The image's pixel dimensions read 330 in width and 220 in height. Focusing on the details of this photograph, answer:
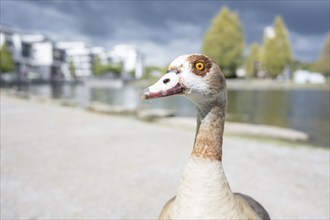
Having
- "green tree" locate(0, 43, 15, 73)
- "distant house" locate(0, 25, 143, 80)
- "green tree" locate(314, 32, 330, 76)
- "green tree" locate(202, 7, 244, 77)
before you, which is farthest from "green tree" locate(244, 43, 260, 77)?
"green tree" locate(0, 43, 15, 73)

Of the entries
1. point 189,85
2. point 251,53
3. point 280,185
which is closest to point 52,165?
point 280,185

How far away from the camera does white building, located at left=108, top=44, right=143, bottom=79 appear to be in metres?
123

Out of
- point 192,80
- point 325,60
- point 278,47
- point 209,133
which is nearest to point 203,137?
point 209,133

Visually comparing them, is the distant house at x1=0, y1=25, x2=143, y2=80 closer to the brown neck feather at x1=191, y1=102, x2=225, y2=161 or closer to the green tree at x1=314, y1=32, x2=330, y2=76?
the green tree at x1=314, y1=32, x2=330, y2=76

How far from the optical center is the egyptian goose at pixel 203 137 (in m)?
1.71

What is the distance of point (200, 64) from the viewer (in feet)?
5.65

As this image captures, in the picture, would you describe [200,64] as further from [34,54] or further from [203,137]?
[34,54]

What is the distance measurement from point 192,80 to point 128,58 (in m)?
126

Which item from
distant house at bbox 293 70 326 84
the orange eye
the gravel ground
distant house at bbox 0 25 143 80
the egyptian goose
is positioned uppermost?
distant house at bbox 0 25 143 80

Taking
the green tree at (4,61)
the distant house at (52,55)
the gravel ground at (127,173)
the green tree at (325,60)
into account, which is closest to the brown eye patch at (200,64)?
the gravel ground at (127,173)

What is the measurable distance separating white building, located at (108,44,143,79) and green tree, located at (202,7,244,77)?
70349mm

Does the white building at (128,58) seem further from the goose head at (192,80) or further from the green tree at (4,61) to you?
the goose head at (192,80)

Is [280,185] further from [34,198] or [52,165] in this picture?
[52,165]

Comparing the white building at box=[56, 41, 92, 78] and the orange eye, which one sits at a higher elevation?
the white building at box=[56, 41, 92, 78]
